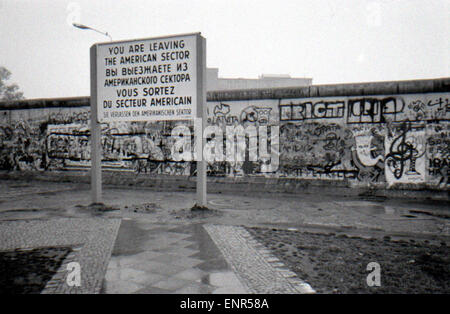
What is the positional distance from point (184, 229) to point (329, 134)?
20.6 ft

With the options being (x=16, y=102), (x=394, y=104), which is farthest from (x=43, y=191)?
(x=394, y=104)

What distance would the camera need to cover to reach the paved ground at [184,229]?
3.95 metres

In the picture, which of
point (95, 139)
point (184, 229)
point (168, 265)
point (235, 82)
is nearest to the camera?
point (168, 265)

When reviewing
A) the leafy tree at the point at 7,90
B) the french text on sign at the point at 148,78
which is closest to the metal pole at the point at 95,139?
the french text on sign at the point at 148,78

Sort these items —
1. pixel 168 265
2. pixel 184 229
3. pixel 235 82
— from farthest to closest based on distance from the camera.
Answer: pixel 235 82 → pixel 184 229 → pixel 168 265

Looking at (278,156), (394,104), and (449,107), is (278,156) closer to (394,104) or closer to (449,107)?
(394,104)

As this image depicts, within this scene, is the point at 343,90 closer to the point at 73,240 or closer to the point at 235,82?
the point at 73,240

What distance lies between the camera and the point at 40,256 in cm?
477

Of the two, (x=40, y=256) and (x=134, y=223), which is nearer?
(x=40, y=256)

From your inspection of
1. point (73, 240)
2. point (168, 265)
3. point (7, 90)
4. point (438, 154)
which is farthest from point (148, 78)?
point (7, 90)

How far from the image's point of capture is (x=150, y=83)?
803cm

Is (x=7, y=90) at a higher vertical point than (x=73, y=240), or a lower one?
higher

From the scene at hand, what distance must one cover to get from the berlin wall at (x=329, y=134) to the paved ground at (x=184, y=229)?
1.12 metres
